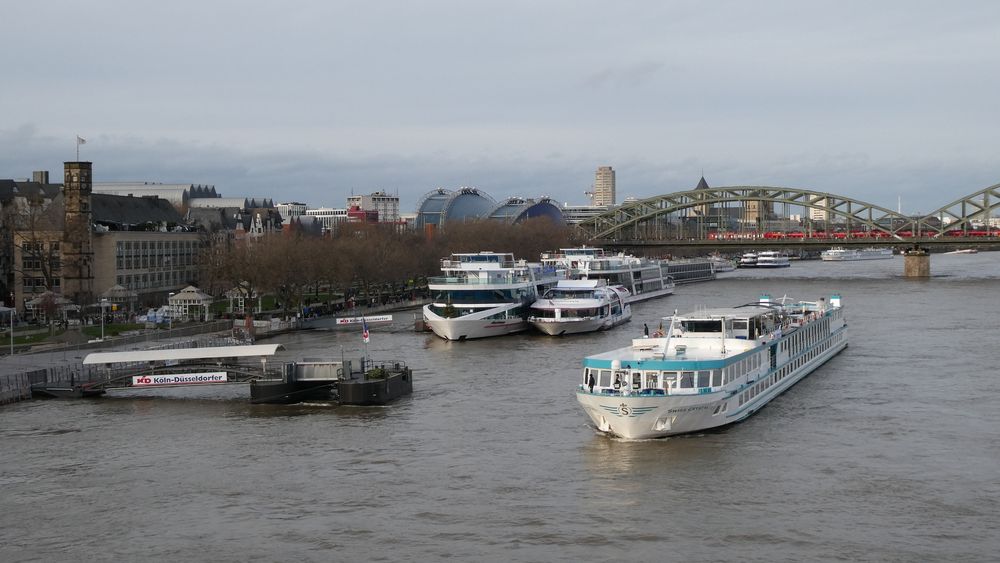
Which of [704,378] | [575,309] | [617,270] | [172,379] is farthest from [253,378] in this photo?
[617,270]

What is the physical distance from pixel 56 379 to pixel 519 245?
111m

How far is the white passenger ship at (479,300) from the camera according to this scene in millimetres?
74562

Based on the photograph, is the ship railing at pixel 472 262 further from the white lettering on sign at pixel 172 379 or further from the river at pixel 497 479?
the white lettering on sign at pixel 172 379

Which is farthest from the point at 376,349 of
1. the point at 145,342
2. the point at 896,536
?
the point at 896,536

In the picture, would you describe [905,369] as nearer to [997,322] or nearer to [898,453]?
[898,453]

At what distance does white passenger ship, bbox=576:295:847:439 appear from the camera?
38.8 metres

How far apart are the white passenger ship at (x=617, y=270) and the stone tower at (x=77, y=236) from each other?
38.4 meters

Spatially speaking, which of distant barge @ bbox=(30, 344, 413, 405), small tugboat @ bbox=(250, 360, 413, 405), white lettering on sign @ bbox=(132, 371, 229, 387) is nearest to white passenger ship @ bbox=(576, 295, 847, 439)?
small tugboat @ bbox=(250, 360, 413, 405)

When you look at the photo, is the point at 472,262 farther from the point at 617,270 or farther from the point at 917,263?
the point at 917,263

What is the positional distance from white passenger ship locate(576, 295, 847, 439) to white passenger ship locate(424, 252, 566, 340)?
1057 inches

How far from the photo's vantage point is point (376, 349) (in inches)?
2685

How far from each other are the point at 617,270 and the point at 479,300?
36972 millimetres

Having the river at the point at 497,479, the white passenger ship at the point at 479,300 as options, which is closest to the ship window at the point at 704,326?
the river at the point at 497,479

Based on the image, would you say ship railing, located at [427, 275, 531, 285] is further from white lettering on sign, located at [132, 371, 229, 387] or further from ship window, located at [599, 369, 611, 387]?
ship window, located at [599, 369, 611, 387]
